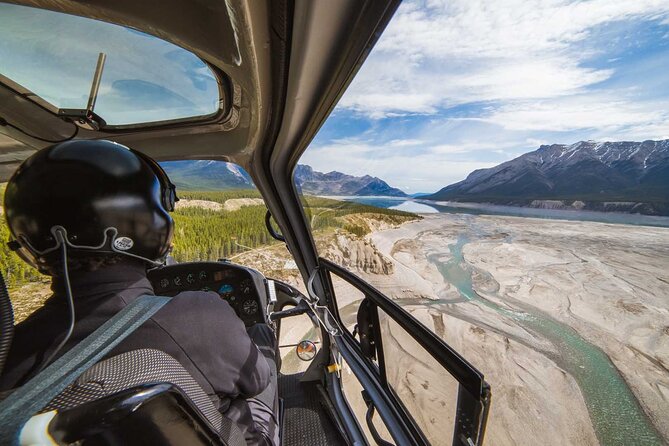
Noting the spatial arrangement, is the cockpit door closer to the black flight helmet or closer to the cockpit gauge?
the cockpit gauge

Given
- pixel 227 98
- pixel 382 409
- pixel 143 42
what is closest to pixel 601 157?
pixel 382 409

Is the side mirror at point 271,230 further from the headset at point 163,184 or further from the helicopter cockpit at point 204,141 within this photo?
the headset at point 163,184

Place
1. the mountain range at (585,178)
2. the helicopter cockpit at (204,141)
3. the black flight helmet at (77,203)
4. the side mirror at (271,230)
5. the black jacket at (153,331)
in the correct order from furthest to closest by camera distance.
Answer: the side mirror at (271,230) → the mountain range at (585,178) → the black flight helmet at (77,203) → the black jacket at (153,331) → the helicopter cockpit at (204,141)

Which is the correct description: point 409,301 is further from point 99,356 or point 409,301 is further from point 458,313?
point 99,356

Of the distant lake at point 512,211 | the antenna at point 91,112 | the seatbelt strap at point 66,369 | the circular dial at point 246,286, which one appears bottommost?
the circular dial at point 246,286

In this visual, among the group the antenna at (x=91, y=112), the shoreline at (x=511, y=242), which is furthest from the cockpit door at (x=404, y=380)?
the antenna at (x=91, y=112)

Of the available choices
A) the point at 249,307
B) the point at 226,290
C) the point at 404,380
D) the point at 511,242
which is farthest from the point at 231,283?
the point at 511,242

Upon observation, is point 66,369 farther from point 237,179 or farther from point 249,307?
point 237,179
